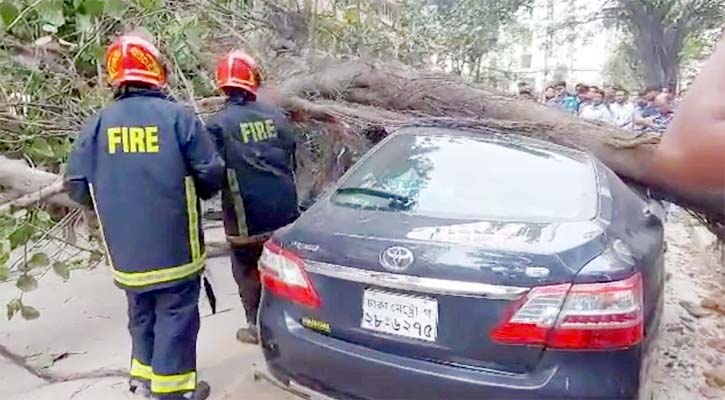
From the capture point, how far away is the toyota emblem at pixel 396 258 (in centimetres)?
253

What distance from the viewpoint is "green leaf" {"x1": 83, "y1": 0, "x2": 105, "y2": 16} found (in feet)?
13.6

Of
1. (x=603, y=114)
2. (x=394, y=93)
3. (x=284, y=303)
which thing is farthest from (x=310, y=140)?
(x=603, y=114)

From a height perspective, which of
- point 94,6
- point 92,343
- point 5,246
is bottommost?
point 92,343

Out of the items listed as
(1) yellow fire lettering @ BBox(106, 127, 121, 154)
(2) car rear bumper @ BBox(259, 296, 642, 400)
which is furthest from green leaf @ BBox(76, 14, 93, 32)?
(2) car rear bumper @ BBox(259, 296, 642, 400)

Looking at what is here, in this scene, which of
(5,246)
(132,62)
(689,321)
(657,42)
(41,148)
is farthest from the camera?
(657,42)

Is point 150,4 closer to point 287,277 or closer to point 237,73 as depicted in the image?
point 237,73

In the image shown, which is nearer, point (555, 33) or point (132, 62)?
point (132, 62)

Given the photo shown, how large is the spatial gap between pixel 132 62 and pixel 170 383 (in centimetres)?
146

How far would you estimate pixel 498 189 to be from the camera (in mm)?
3033

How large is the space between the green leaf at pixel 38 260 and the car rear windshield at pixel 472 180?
1.83m

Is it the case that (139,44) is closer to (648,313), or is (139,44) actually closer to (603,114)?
(648,313)

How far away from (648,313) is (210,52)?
3.53 metres

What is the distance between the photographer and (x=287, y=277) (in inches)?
113

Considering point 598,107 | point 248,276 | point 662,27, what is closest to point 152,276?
point 248,276
